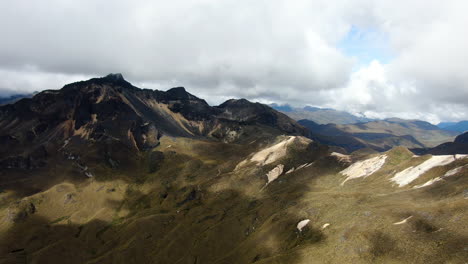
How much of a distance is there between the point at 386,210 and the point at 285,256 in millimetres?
55675

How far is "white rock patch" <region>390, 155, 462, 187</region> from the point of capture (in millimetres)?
179125

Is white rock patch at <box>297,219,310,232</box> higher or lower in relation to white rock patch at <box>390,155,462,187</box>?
lower

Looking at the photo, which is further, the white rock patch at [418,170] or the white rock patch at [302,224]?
the white rock patch at [418,170]

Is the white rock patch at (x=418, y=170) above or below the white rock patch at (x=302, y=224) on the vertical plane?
above

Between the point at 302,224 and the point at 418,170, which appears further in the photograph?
the point at 418,170

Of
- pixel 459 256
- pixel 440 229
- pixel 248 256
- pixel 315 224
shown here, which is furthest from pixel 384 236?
pixel 248 256

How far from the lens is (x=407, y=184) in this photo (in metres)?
176

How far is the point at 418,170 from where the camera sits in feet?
608

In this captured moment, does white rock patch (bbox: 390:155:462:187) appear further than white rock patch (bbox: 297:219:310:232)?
Yes

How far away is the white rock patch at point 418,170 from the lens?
7052 inches

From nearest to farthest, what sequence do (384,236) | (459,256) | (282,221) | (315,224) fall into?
(459,256), (384,236), (315,224), (282,221)

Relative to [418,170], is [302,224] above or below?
below

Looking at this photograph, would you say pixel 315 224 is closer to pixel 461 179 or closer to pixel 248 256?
pixel 248 256

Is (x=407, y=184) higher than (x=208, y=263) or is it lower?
higher
